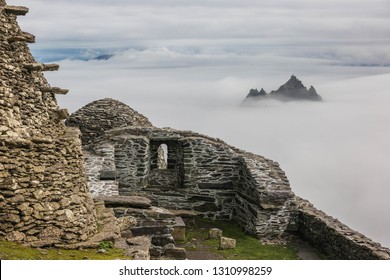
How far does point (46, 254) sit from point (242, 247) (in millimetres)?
10633

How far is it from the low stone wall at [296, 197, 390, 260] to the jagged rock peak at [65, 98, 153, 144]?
8490mm

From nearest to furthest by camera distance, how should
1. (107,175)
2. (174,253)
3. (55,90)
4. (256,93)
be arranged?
1. (55,90)
2. (174,253)
3. (107,175)
4. (256,93)

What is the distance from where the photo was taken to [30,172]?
37.0 ft

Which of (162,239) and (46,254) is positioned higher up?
(46,254)

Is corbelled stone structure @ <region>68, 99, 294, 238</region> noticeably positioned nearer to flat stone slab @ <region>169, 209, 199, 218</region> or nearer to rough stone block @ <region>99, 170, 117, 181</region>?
flat stone slab @ <region>169, 209, 199, 218</region>

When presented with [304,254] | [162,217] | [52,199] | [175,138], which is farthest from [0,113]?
[175,138]

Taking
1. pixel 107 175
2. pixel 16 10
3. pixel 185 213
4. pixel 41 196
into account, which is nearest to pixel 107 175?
pixel 107 175

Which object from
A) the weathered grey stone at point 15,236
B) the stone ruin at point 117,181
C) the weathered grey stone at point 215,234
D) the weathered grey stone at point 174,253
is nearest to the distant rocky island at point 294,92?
the stone ruin at point 117,181

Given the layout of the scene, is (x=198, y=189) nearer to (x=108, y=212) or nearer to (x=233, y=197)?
(x=233, y=197)

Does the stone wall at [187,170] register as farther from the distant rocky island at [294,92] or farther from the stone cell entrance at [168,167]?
the distant rocky island at [294,92]

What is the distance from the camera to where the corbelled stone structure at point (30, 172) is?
1098 centimetres

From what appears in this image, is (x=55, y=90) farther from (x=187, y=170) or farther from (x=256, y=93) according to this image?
(x=256, y=93)

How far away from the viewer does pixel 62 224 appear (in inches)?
450

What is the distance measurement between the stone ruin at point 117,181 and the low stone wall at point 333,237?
0.03 metres
